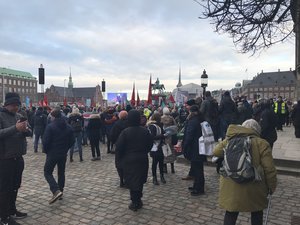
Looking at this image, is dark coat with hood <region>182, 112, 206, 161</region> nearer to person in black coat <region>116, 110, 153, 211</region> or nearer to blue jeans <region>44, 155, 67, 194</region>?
person in black coat <region>116, 110, 153, 211</region>

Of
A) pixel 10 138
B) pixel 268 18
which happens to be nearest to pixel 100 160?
pixel 10 138

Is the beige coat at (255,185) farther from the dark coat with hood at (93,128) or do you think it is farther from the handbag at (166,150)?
the dark coat with hood at (93,128)

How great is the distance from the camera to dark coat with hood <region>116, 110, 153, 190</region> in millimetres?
5863

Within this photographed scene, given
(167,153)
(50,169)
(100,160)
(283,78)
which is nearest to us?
(50,169)

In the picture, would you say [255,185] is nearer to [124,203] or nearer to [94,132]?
[124,203]

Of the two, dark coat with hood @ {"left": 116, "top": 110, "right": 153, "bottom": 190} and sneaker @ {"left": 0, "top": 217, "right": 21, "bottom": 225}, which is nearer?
sneaker @ {"left": 0, "top": 217, "right": 21, "bottom": 225}

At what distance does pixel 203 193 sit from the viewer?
23.0ft

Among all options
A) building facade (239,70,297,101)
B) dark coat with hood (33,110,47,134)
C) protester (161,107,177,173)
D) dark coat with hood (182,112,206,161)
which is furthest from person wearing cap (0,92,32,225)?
building facade (239,70,297,101)

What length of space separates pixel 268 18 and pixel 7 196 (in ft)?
20.3

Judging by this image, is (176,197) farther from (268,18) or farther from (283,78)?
(283,78)

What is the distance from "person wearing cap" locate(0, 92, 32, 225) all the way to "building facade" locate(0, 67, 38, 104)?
117463 mm

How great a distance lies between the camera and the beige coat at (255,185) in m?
3.75

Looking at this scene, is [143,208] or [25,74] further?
[25,74]

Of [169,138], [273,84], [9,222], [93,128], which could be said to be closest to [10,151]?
[9,222]
